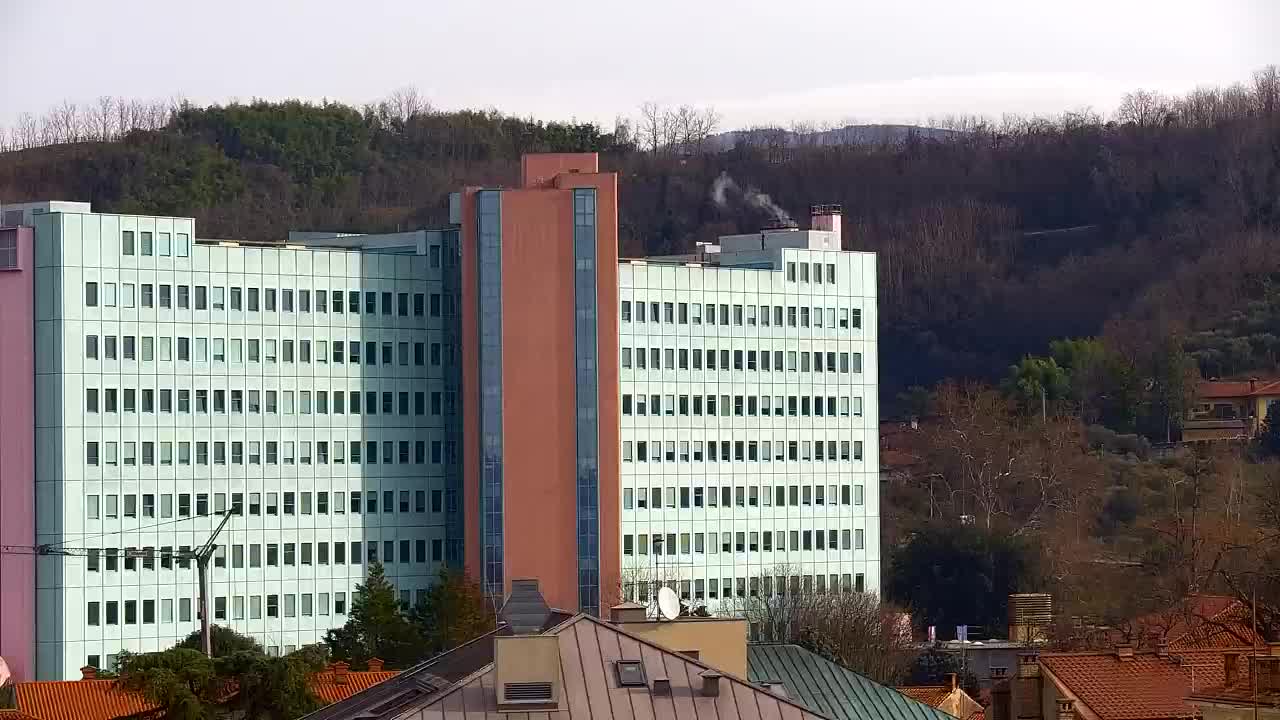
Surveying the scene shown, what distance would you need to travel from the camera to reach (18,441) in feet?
396

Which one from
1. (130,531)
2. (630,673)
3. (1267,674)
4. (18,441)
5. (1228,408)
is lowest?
(130,531)

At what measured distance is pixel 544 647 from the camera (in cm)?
3953

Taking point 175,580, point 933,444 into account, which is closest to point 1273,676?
point 175,580

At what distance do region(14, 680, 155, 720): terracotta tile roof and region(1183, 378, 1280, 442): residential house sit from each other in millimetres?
110322

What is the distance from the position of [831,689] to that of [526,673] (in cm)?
2717

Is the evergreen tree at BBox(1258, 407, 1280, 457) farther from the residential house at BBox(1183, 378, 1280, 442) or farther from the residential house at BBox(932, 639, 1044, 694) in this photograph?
the residential house at BBox(932, 639, 1044, 694)

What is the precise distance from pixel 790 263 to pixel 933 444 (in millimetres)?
30609

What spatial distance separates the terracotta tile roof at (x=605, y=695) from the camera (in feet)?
129

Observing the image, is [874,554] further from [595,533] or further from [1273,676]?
[1273,676]

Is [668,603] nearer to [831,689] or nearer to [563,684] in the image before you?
[563,684]

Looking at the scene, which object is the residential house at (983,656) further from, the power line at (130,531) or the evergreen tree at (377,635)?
the power line at (130,531)

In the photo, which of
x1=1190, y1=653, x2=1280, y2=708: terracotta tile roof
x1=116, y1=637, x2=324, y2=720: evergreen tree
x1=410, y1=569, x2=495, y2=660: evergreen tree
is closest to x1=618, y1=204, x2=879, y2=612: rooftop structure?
x1=410, y1=569, x2=495, y2=660: evergreen tree

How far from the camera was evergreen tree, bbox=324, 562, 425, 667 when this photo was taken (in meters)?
114

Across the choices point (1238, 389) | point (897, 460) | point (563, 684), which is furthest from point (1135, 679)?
point (1238, 389)
